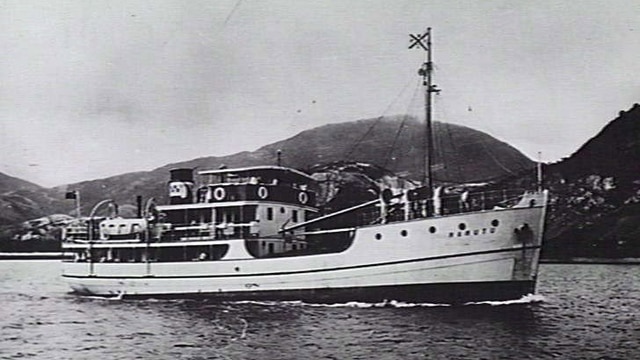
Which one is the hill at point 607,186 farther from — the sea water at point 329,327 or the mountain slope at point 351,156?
the mountain slope at point 351,156

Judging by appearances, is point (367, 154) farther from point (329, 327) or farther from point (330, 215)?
point (330, 215)

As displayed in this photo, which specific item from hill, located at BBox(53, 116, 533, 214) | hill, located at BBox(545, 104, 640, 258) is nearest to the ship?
hill, located at BBox(53, 116, 533, 214)

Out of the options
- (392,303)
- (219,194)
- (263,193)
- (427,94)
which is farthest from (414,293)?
(427,94)

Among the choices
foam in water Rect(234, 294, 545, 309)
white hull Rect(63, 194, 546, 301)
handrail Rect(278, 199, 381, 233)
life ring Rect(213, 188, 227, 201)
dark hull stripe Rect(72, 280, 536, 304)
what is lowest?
foam in water Rect(234, 294, 545, 309)

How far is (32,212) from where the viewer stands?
5195mm

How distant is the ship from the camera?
6.35 m

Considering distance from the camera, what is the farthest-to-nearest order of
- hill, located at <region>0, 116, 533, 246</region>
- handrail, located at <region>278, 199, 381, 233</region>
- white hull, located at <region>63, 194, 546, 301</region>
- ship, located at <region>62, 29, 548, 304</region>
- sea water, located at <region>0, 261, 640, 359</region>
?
white hull, located at <region>63, 194, 546, 301</region> < ship, located at <region>62, 29, 548, 304</region> < handrail, located at <region>278, 199, 381, 233</region> < hill, located at <region>0, 116, 533, 246</region> < sea water, located at <region>0, 261, 640, 359</region>

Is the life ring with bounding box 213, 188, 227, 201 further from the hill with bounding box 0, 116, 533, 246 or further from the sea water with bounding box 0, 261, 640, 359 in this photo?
the hill with bounding box 0, 116, 533, 246

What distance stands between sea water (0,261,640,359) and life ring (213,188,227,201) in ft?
3.14

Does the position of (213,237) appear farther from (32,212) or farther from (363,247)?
(32,212)

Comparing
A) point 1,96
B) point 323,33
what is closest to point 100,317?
point 1,96

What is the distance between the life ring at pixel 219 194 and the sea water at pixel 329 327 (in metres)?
0.96

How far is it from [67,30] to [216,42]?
885mm

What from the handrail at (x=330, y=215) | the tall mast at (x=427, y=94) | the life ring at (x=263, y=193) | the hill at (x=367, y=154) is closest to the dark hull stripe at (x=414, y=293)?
the handrail at (x=330, y=215)
